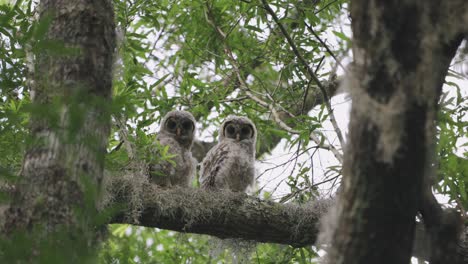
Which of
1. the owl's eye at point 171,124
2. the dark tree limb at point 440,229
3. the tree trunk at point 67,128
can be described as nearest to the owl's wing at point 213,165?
the owl's eye at point 171,124

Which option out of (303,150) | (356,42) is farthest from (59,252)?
(303,150)

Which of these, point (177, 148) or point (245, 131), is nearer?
point (177, 148)

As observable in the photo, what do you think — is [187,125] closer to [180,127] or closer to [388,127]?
[180,127]

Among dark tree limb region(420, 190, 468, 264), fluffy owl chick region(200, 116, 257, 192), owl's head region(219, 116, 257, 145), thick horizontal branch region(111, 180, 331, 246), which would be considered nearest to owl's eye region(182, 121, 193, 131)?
fluffy owl chick region(200, 116, 257, 192)

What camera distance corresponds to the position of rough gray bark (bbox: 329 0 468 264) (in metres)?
2.23

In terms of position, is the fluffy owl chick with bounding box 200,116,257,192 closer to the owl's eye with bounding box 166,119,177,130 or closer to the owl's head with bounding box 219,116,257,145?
the owl's head with bounding box 219,116,257,145

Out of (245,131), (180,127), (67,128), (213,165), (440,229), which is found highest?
(245,131)

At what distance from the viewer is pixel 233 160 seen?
255 inches

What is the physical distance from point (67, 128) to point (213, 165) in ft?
14.8

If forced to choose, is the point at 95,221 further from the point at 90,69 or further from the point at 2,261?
the point at 90,69

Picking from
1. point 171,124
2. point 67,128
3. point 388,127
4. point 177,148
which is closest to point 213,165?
point 177,148

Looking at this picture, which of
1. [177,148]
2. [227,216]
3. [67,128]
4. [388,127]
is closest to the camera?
[67,128]

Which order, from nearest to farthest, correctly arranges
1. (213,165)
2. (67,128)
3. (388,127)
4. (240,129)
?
(67,128) → (388,127) → (213,165) → (240,129)

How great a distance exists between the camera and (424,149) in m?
2.26
